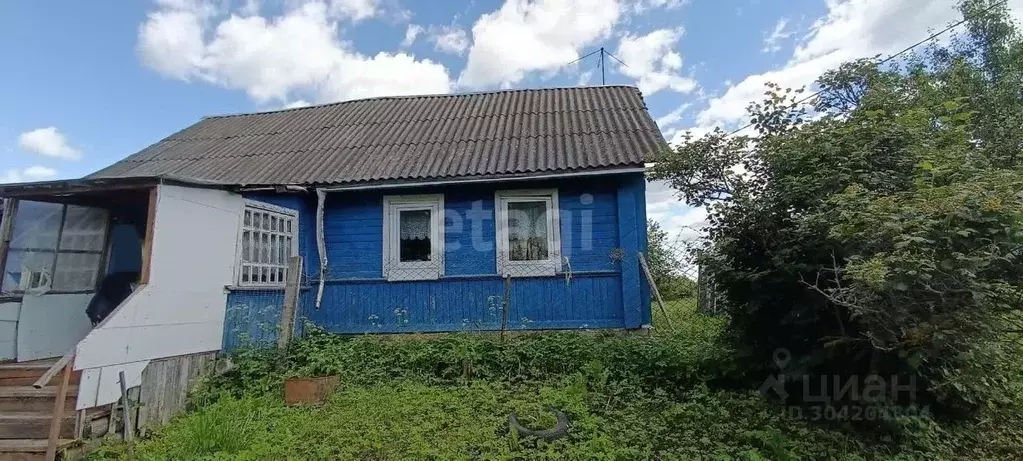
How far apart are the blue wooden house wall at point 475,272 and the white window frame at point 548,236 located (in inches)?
3.2

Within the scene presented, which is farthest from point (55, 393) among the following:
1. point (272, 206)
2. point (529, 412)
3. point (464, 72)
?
point (464, 72)

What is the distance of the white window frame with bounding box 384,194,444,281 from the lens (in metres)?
7.39

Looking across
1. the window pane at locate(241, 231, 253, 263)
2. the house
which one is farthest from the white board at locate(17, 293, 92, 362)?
the window pane at locate(241, 231, 253, 263)

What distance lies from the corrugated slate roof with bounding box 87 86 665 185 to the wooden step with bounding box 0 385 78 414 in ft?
9.33

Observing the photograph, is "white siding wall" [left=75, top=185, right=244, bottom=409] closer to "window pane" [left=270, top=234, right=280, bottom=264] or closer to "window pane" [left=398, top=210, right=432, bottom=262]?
"window pane" [left=270, top=234, right=280, bottom=264]

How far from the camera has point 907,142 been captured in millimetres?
3969

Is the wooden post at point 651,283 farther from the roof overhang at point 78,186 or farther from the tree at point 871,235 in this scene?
the roof overhang at point 78,186

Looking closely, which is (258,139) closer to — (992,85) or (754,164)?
(754,164)

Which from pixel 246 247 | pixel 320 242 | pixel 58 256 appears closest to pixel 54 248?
pixel 58 256

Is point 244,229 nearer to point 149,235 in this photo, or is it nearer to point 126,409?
point 149,235

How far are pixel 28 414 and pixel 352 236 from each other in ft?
13.4

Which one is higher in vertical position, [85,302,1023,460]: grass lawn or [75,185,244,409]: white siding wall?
[75,185,244,409]: white siding wall

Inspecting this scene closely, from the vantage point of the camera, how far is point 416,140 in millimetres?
8852

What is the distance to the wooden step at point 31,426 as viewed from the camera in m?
4.06
